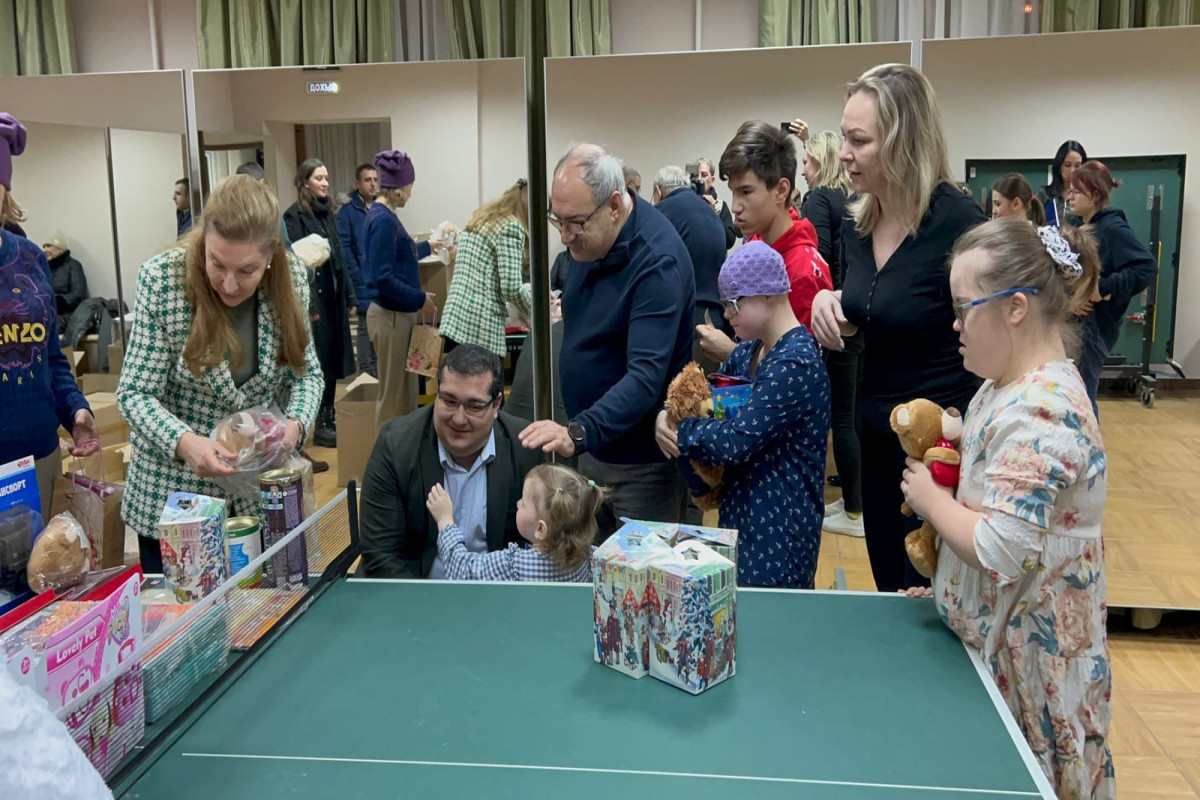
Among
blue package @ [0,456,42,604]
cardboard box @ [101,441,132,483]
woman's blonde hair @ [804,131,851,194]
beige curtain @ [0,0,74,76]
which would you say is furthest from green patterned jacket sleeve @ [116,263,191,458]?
beige curtain @ [0,0,74,76]

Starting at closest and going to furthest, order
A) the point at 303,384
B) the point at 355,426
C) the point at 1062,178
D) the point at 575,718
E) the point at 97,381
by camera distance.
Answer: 1. the point at 575,718
2. the point at 303,384
3. the point at 1062,178
4. the point at 355,426
5. the point at 97,381

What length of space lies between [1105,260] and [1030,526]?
2228 mm

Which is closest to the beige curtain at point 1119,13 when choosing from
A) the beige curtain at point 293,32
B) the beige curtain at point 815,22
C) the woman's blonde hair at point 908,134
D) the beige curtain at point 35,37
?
the beige curtain at point 815,22

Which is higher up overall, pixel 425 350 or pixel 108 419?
pixel 425 350

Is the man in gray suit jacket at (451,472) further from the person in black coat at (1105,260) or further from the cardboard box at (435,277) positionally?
the person in black coat at (1105,260)

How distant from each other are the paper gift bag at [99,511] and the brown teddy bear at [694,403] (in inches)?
48.7

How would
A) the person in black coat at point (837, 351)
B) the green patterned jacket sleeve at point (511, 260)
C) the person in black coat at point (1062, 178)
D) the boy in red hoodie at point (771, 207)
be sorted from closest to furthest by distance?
1. the boy in red hoodie at point (771, 207)
2. the person in black coat at point (837, 351)
3. the person in black coat at point (1062, 178)
4. the green patterned jacket sleeve at point (511, 260)

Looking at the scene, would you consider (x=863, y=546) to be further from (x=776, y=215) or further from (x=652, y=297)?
(x=652, y=297)

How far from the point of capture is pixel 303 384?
229 cm

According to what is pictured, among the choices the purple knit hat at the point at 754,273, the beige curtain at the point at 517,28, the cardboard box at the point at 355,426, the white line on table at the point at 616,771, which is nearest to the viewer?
the white line on table at the point at 616,771

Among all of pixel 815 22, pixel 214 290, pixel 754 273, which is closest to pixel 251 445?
pixel 214 290

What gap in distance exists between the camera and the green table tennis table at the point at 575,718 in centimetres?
121

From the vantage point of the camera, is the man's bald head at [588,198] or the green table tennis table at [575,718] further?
the man's bald head at [588,198]

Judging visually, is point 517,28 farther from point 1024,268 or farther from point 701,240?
point 1024,268
